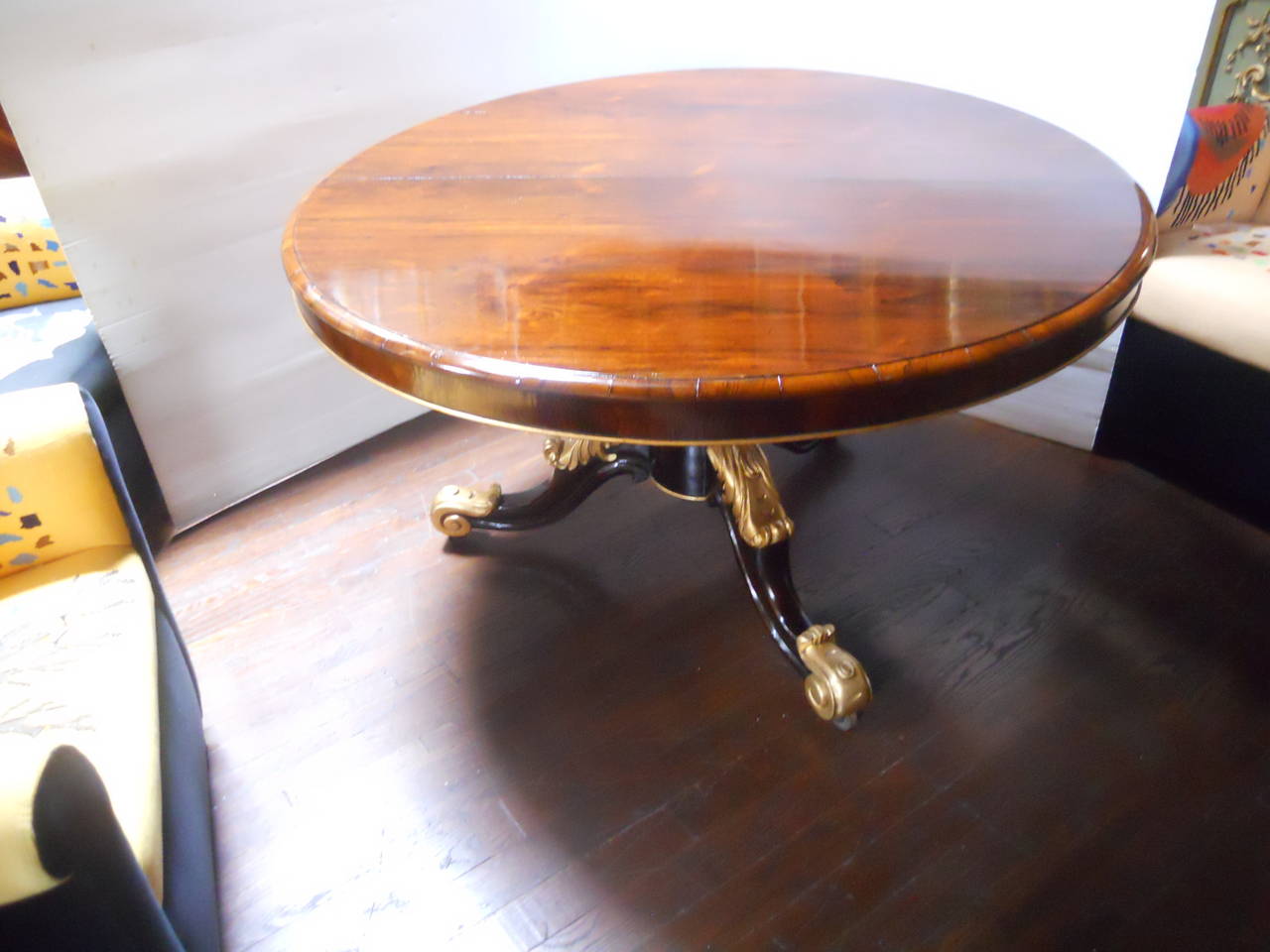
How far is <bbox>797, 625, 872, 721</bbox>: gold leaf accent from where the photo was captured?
1.22 meters

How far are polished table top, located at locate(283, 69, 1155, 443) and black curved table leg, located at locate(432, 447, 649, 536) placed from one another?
0.50 metres

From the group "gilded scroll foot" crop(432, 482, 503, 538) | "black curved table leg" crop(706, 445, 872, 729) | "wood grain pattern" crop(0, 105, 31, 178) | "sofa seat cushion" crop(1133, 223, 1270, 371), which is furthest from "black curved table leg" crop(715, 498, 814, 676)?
"wood grain pattern" crop(0, 105, 31, 178)

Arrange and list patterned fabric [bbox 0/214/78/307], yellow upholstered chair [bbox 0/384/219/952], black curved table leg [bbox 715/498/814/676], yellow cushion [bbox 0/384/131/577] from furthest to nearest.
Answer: patterned fabric [bbox 0/214/78/307] < black curved table leg [bbox 715/498/814/676] < yellow cushion [bbox 0/384/131/577] < yellow upholstered chair [bbox 0/384/219/952]

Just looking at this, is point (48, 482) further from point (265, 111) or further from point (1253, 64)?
point (1253, 64)

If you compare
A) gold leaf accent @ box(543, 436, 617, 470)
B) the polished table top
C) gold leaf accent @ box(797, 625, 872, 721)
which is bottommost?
gold leaf accent @ box(797, 625, 872, 721)

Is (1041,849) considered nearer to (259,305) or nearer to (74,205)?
(259,305)

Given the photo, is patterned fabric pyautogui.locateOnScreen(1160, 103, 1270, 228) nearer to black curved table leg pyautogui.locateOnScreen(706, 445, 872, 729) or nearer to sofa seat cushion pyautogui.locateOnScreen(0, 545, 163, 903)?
black curved table leg pyautogui.locateOnScreen(706, 445, 872, 729)

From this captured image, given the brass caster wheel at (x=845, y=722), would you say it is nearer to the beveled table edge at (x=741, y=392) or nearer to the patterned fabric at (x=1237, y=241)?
the beveled table edge at (x=741, y=392)

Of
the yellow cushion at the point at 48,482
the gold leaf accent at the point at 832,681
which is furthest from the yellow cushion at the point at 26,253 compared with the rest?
the gold leaf accent at the point at 832,681

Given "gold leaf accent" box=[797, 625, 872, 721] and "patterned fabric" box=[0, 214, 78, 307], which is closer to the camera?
"gold leaf accent" box=[797, 625, 872, 721]

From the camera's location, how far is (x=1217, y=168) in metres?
1.45

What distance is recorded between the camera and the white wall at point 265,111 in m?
1.36

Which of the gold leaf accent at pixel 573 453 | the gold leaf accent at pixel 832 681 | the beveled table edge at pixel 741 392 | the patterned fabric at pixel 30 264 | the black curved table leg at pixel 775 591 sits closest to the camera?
the beveled table edge at pixel 741 392

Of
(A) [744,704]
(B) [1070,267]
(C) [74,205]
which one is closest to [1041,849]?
(A) [744,704]
